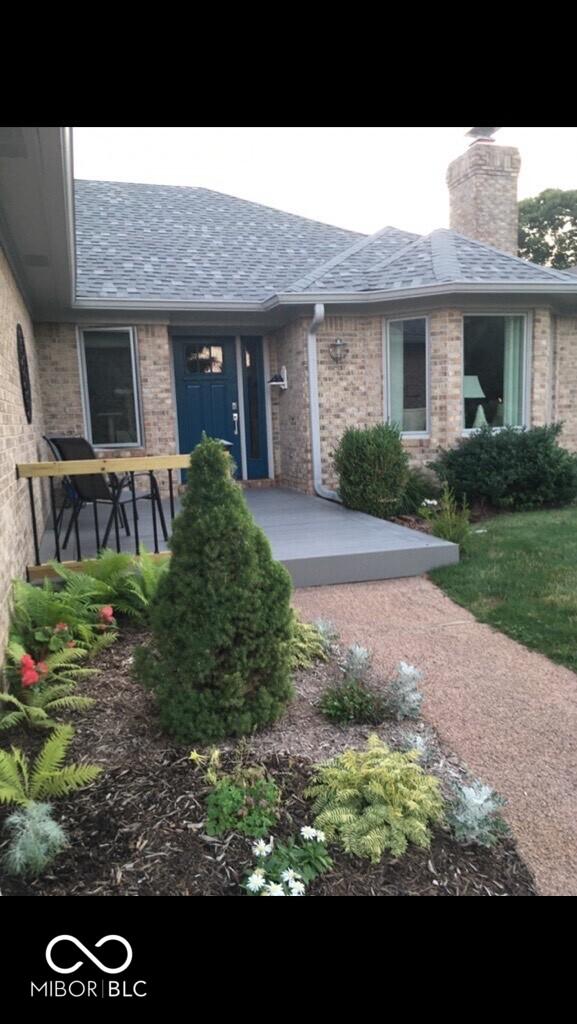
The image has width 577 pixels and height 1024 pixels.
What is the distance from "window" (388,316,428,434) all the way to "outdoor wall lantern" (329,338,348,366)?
63 centimetres

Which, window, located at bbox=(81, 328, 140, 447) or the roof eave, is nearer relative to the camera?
the roof eave

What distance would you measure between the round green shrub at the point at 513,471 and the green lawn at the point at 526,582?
0.96m

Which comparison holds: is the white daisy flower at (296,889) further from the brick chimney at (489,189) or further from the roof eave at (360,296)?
the brick chimney at (489,189)

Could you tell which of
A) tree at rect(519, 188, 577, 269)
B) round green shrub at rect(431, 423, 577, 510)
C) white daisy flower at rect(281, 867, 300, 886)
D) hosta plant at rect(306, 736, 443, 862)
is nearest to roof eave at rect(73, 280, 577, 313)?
round green shrub at rect(431, 423, 577, 510)

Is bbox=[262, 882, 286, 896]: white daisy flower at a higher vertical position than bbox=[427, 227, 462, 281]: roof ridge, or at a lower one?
lower

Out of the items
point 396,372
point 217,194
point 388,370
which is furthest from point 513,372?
point 217,194

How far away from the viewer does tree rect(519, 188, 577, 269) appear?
2792cm

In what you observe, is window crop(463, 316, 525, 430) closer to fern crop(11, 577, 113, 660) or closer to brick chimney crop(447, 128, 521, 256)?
brick chimney crop(447, 128, 521, 256)

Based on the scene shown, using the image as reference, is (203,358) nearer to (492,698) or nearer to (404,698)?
(492,698)

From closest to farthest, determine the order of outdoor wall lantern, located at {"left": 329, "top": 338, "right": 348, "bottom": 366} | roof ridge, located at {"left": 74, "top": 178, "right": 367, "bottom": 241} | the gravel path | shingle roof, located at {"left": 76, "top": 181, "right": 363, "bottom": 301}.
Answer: the gravel path
outdoor wall lantern, located at {"left": 329, "top": 338, "right": 348, "bottom": 366}
shingle roof, located at {"left": 76, "top": 181, "right": 363, "bottom": 301}
roof ridge, located at {"left": 74, "top": 178, "right": 367, "bottom": 241}

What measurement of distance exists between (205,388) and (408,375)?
3166 millimetres
